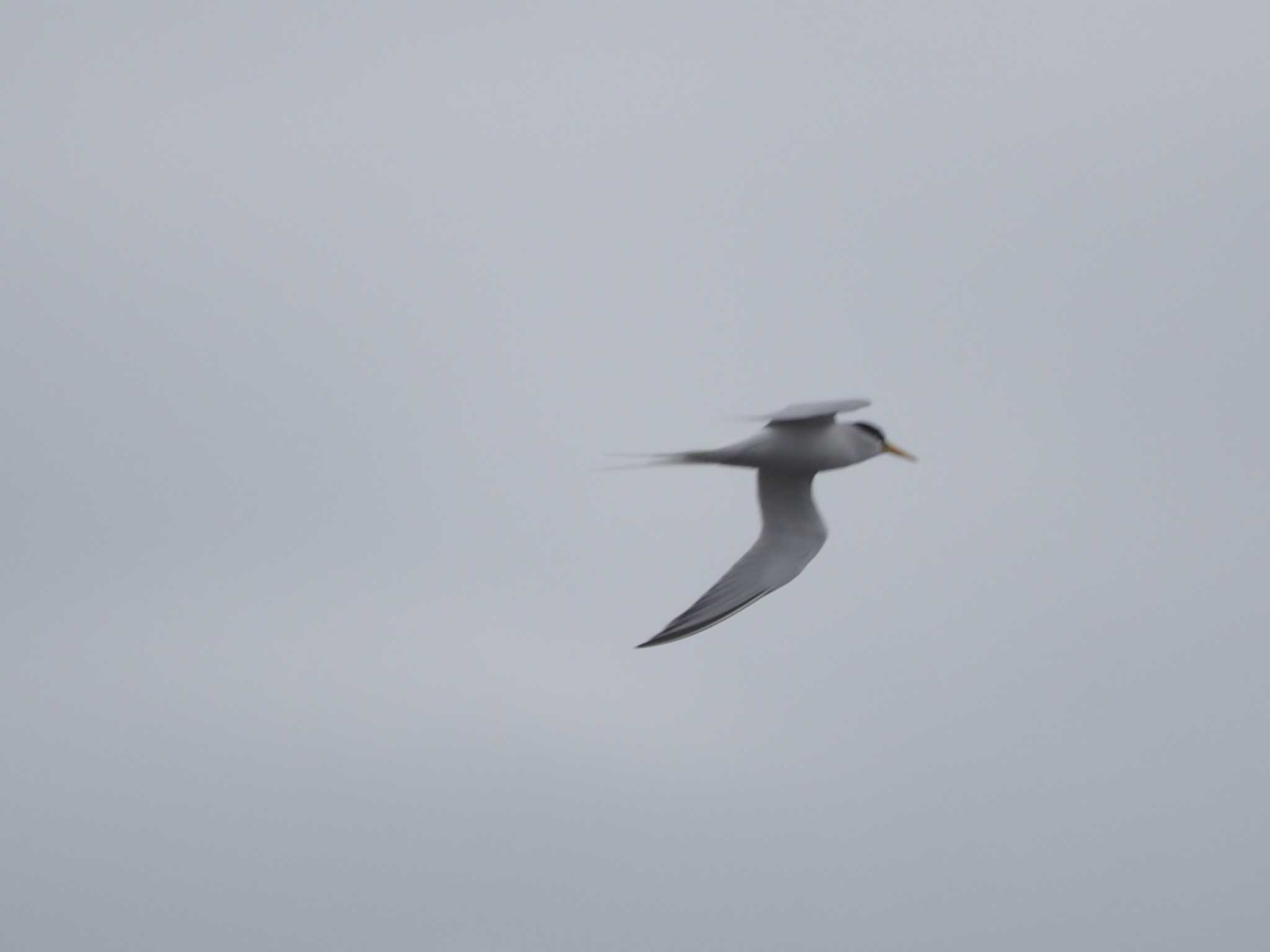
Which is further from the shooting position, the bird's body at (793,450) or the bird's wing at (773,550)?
the bird's body at (793,450)

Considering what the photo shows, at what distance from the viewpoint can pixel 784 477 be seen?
75.4 ft

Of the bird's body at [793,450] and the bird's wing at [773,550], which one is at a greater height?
the bird's body at [793,450]

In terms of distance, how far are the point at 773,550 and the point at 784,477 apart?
887 mm

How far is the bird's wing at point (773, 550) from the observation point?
20.9 meters

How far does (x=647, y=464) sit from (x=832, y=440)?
284 cm

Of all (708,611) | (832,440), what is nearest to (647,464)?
(708,611)

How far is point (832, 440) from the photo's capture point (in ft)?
75.7

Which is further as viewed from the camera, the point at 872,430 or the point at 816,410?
the point at 872,430

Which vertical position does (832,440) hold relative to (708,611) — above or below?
above

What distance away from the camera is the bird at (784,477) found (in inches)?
842

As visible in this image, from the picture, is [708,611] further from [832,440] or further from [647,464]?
[832,440]

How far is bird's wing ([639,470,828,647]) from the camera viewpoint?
2086cm

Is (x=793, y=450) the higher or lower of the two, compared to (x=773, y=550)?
higher

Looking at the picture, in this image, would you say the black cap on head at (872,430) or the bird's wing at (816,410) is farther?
the black cap on head at (872,430)
